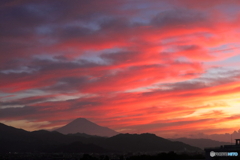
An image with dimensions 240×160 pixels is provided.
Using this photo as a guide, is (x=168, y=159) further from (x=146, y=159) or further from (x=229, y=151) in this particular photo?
(x=229, y=151)

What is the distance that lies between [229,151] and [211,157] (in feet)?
23.6

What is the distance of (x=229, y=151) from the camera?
112m

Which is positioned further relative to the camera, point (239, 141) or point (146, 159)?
point (146, 159)

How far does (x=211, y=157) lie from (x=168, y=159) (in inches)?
2850

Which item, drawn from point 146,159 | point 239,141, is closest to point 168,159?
point 146,159

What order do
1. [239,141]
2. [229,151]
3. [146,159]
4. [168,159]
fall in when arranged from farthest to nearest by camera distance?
1. [146,159]
2. [168,159]
3. [239,141]
4. [229,151]

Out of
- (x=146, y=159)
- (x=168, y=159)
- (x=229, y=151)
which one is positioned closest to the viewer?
(x=229, y=151)

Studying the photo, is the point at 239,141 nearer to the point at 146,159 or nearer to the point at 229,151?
the point at 229,151

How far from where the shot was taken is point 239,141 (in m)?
129

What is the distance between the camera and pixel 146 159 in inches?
7805

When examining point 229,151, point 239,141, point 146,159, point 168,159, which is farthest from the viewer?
point 146,159

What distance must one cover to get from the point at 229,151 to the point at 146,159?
92.0 meters

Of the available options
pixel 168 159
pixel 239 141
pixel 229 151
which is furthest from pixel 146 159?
pixel 229 151

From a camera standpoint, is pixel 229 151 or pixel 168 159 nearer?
pixel 229 151
